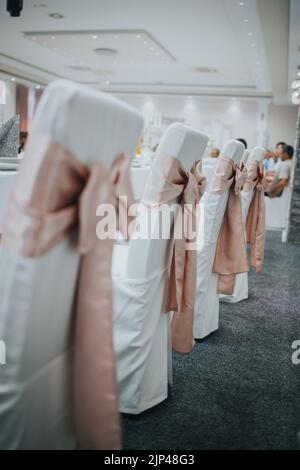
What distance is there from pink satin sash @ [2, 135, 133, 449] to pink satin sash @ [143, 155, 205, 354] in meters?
0.48

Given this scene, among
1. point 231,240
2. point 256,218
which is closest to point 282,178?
point 256,218

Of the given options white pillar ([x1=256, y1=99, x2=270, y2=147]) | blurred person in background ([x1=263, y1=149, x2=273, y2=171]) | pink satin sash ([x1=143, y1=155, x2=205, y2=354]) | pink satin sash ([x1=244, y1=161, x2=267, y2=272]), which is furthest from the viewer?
white pillar ([x1=256, y1=99, x2=270, y2=147])

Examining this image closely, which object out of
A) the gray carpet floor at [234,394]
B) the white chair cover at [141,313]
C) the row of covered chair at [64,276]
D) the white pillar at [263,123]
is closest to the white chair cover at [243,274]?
the gray carpet floor at [234,394]

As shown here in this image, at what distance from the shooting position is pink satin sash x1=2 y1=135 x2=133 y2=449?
35.5 inches

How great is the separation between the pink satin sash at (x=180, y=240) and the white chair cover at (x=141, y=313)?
46mm

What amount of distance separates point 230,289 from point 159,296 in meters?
0.91

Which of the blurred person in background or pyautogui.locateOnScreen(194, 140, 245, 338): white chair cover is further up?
the blurred person in background

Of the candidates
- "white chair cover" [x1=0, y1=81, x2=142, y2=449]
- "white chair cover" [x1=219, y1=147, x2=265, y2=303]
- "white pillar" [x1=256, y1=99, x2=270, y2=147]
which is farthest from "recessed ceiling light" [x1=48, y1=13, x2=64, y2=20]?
"white pillar" [x1=256, y1=99, x2=270, y2=147]

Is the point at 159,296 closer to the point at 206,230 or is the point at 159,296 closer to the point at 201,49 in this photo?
the point at 206,230

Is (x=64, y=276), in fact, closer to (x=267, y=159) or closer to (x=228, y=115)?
(x=267, y=159)

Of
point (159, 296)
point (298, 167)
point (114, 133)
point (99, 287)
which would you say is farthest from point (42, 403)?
point (298, 167)

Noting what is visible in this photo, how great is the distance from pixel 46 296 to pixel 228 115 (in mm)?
16117

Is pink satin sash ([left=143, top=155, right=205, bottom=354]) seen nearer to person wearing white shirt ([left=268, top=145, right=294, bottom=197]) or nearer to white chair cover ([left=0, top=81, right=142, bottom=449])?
white chair cover ([left=0, top=81, right=142, bottom=449])

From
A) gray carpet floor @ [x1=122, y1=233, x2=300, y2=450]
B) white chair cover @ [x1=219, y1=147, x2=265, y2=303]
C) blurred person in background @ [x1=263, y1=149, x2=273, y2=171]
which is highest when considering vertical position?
blurred person in background @ [x1=263, y1=149, x2=273, y2=171]
